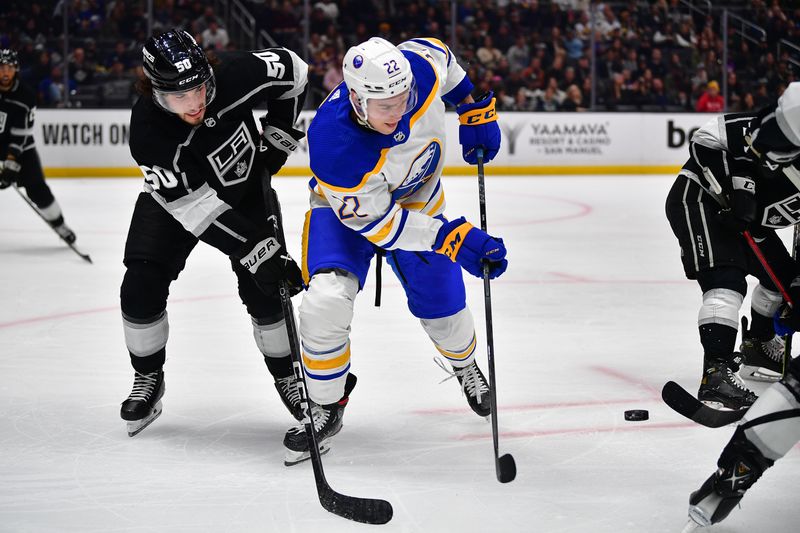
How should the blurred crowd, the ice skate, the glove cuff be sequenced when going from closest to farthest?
1. the glove cuff
2. the ice skate
3. the blurred crowd

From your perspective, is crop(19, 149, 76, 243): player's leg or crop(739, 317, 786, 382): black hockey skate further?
crop(19, 149, 76, 243): player's leg

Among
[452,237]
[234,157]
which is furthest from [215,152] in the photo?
[452,237]

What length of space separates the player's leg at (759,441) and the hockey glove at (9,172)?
4860mm

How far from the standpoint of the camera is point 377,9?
11.3 metres

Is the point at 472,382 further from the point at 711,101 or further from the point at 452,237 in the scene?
the point at 711,101

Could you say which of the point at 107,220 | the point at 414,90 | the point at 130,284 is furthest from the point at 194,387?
the point at 107,220

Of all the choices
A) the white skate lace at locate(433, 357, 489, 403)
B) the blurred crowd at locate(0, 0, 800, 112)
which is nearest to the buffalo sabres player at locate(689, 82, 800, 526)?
the white skate lace at locate(433, 357, 489, 403)

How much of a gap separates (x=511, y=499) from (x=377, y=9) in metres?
9.62

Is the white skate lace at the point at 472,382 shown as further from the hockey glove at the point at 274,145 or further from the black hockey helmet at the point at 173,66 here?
the black hockey helmet at the point at 173,66

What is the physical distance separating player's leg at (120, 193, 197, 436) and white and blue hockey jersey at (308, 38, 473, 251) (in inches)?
18.1

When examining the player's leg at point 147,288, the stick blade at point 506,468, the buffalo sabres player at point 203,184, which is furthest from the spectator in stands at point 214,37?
the stick blade at point 506,468

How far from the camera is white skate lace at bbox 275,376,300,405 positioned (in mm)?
Answer: 2846

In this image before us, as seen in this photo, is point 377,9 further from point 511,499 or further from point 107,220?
point 511,499

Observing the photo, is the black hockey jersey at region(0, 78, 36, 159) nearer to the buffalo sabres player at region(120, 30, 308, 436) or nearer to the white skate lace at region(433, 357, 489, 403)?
the buffalo sabres player at region(120, 30, 308, 436)
